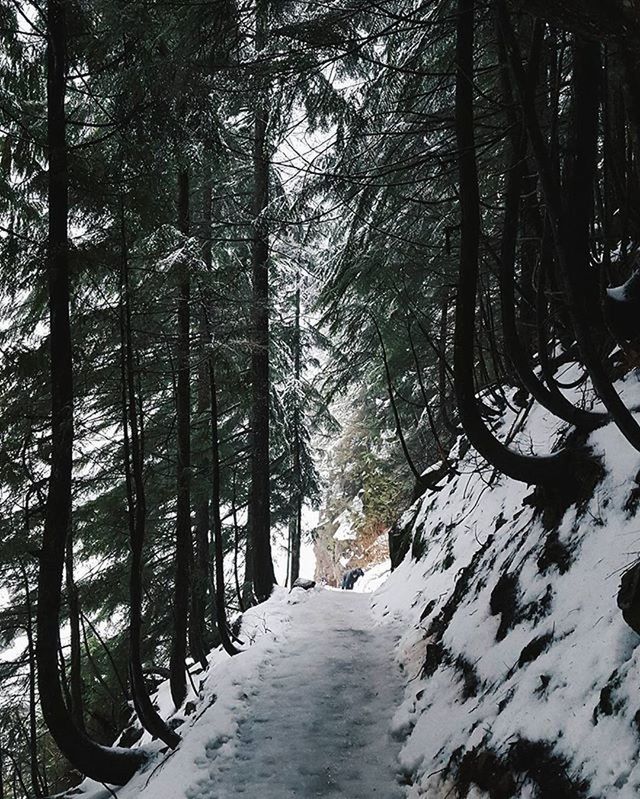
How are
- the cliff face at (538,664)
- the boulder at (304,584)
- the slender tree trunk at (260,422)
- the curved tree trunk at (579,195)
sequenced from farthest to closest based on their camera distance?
the boulder at (304,584), the slender tree trunk at (260,422), the curved tree trunk at (579,195), the cliff face at (538,664)

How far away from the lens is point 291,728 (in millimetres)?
4336

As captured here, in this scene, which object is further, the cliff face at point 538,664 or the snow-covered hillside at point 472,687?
the snow-covered hillside at point 472,687

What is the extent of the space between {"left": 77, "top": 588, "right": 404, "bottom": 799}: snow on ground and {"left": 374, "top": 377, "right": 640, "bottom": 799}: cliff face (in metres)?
0.27

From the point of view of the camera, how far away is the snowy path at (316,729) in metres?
3.59

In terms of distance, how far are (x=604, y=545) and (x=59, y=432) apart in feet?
13.5

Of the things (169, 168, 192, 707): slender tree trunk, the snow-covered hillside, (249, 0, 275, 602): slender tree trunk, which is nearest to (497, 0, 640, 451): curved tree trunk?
the snow-covered hillside

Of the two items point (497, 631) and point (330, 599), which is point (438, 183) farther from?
point (330, 599)

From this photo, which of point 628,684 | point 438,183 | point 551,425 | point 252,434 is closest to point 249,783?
point 628,684

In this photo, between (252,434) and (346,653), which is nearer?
(346,653)

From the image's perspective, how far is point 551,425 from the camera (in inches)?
200

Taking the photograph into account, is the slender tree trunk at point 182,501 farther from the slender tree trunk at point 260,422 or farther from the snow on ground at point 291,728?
the slender tree trunk at point 260,422

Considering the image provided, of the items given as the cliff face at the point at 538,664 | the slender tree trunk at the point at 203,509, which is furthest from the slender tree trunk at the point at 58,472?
the slender tree trunk at the point at 203,509

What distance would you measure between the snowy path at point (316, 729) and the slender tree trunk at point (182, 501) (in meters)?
1.12

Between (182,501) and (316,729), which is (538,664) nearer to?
(316,729)
